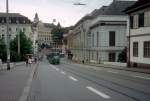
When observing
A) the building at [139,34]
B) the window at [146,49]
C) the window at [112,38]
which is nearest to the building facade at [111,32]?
the window at [112,38]

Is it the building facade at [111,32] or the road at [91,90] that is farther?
the building facade at [111,32]

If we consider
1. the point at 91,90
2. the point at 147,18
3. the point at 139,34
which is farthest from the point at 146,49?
the point at 91,90

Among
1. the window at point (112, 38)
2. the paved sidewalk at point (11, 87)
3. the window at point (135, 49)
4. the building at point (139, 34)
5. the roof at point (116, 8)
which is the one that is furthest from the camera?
the roof at point (116, 8)

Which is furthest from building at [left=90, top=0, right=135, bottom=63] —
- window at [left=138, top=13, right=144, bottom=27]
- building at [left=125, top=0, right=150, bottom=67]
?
window at [left=138, top=13, right=144, bottom=27]

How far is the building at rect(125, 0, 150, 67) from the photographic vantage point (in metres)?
45.8

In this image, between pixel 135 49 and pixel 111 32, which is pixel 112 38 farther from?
pixel 135 49

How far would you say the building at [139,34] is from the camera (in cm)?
4575

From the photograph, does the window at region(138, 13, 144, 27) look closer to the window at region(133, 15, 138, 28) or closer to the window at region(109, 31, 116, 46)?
the window at region(133, 15, 138, 28)

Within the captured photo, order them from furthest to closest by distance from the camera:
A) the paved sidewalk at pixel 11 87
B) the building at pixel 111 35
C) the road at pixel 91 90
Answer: the building at pixel 111 35 < the paved sidewalk at pixel 11 87 < the road at pixel 91 90

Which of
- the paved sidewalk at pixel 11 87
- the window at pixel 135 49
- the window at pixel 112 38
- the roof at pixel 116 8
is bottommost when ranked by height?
the paved sidewalk at pixel 11 87

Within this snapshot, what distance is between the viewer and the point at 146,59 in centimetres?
4581

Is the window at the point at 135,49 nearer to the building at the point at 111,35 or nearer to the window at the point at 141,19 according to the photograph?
the window at the point at 141,19

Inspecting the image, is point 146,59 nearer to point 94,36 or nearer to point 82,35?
point 94,36

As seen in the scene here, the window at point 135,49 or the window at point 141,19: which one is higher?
the window at point 141,19
